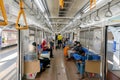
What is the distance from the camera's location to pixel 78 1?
4.71m

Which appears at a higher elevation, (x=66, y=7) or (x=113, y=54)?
(x=66, y=7)

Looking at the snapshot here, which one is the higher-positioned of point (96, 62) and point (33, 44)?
point (33, 44)

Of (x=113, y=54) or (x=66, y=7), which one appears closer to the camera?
(x=113, y=54)

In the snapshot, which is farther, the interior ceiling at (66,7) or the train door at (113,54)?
the interior ceiling at (66,7)

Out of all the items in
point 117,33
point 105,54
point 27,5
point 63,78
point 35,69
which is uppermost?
point 27,5

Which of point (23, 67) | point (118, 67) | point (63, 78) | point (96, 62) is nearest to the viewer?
point (118, 67)

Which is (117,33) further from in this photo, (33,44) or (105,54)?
(33,44)

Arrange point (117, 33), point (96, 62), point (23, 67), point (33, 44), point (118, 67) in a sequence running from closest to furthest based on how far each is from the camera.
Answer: point (117, 33)
point (118, 67)
point (96, 62)
point (23, 67)
point (33, 44)

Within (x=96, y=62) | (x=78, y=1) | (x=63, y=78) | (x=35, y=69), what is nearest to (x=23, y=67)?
(x=35, y=69)

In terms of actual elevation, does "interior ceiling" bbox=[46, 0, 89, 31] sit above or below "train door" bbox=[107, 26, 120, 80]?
above

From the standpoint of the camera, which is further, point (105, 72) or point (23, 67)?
point (23, 67)

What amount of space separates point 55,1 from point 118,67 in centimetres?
249

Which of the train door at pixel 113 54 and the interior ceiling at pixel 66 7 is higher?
the interior ceiling at pixel 66 7

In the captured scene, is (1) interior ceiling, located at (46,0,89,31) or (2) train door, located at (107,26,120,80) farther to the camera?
(1) interior ceiling, located at (46,0,89,31)
